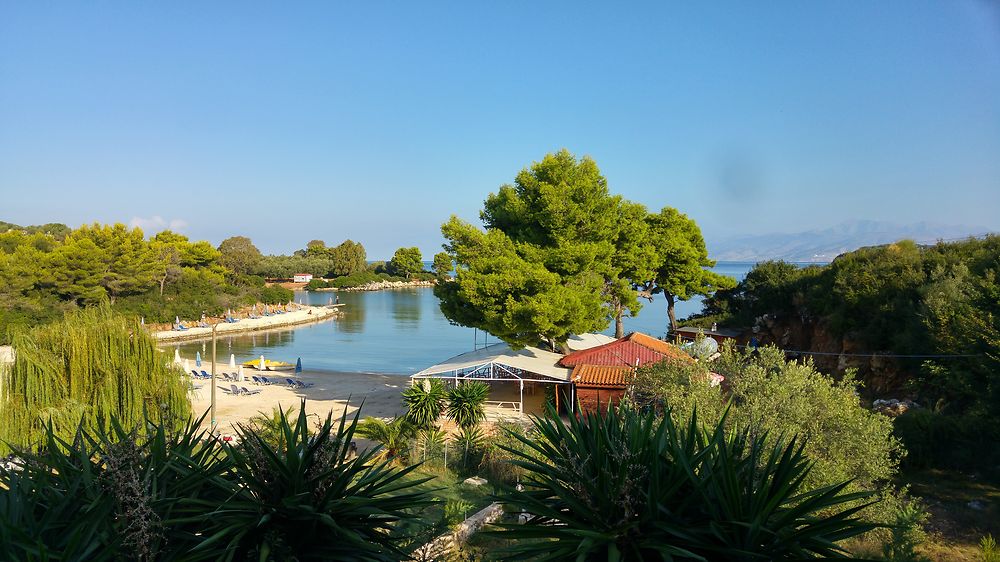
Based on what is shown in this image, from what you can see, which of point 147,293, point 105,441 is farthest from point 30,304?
point 105,441

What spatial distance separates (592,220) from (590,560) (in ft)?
55.0

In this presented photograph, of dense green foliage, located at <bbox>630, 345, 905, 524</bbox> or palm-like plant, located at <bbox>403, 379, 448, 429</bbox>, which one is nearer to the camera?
dense green foliage, located at <bbox>630, 345, 905, 524</bbox>

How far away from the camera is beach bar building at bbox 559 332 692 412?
49.2 feet

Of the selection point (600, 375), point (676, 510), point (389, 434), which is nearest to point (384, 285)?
point (600, 375)

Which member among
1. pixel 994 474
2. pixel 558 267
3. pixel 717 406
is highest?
pixel 558 267

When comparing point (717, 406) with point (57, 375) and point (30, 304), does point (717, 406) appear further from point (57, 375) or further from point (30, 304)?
point (30, 304)

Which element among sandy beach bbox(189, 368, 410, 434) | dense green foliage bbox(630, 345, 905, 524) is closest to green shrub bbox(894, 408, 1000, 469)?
dense green foliage bbox(630, 345, 905, 524)

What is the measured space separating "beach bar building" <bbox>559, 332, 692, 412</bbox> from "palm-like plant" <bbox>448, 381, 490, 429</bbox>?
2357 millimetres

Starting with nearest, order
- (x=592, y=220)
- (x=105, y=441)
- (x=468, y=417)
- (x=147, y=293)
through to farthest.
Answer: (x=105, y=441) → (x=468, y=417) → (x=592, y=220) → (x=147, y=293)

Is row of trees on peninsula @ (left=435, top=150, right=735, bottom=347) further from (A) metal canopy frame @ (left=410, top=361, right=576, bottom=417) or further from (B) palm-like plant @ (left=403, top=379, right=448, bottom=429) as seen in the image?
(B) palm-like plant @ (left=403, top=379, right=448, bottom=429)

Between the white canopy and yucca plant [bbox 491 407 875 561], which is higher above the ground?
yucca plant [bbox 491 407 875 561]

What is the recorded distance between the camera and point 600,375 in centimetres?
1556

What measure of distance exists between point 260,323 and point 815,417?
159ft

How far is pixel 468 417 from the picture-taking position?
46.9 ft
